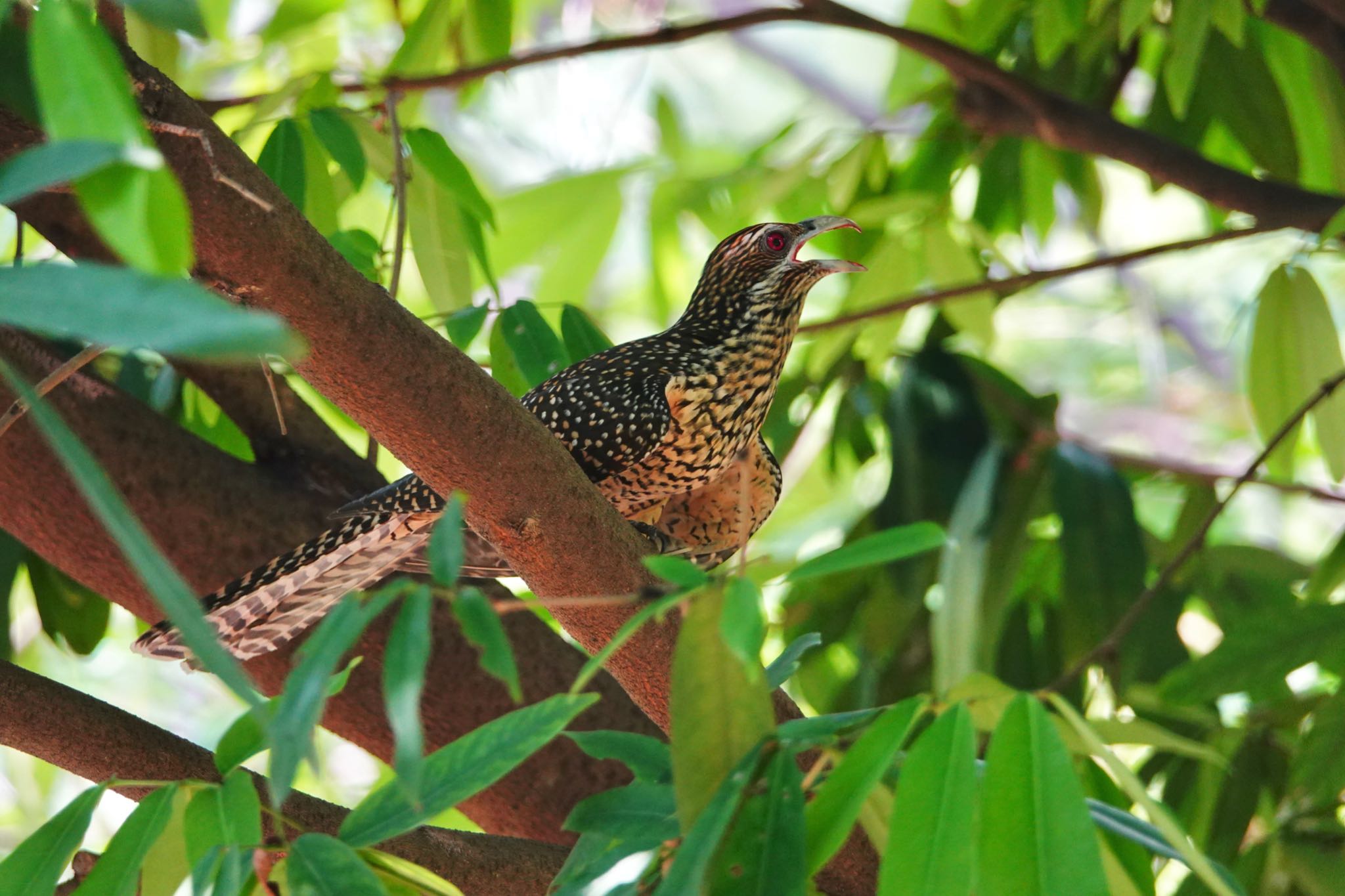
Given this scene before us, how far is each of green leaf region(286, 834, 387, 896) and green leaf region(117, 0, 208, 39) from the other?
0.64 meters

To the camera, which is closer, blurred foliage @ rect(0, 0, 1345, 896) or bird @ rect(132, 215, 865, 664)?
blurred foliage @ rect(0, 0, 1345, 896)

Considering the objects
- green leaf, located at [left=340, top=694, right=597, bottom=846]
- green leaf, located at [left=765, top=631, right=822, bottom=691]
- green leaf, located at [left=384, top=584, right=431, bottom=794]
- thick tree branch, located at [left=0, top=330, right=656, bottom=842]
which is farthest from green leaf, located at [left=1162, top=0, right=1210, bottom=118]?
green leaf, located at [left=384, top=584, right=431, bottom=794]

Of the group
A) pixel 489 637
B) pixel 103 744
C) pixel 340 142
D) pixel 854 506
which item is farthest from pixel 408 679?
pixel 854 506

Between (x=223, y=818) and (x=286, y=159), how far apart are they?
126 cm

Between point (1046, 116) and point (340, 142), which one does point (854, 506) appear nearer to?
point (1046, 116)

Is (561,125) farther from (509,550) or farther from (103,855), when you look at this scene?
(103,855)

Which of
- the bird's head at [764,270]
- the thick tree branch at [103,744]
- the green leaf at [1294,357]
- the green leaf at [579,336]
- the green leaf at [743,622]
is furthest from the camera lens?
the bird's head at [764,270]

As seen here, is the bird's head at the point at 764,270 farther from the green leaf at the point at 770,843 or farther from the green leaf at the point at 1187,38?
the green leaf at the point at 770,843

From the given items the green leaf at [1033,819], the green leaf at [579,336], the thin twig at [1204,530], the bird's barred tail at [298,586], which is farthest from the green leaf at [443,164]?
the green leaf at [1033,819]

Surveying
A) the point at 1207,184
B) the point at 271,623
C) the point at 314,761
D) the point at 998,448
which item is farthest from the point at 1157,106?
the point at 314,761

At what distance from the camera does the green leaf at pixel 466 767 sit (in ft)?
3.80

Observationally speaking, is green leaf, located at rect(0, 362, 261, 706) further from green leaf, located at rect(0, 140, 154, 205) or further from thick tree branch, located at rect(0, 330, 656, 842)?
thick tree branch, located at rect(0, 330, 656, 842)

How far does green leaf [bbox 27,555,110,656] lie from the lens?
9.12 feet

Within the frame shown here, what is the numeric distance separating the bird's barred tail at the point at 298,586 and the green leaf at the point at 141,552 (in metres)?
1.27
